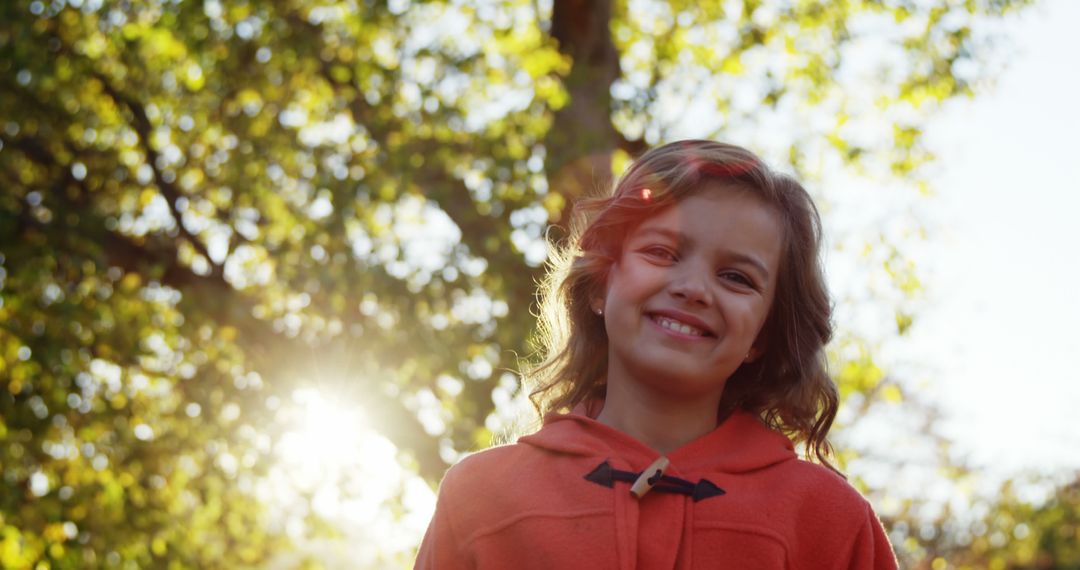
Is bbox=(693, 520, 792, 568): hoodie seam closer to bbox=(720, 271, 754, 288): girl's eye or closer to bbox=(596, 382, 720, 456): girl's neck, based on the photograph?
bbox=(596, 382, 720, 456): girl's neck

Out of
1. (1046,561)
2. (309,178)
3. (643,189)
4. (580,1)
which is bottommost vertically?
(1046,561)

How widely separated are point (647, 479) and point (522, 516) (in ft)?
0.86

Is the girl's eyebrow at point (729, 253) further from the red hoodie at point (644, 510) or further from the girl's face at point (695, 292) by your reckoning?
the red hoodie at point (644, 510)

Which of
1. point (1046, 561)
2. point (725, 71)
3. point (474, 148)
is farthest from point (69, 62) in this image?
point (1046, 561)

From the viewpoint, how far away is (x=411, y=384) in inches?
374

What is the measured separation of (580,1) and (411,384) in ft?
11.2

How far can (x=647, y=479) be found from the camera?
2.73m

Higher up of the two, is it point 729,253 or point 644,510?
point 729,253

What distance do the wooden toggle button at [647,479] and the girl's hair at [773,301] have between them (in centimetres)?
38

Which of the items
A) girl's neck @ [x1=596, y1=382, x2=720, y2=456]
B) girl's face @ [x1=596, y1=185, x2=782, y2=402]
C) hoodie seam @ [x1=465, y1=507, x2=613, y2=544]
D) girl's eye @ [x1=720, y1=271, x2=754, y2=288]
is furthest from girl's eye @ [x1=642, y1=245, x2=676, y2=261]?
hoodie seam @ [x1=465, y1=507, x2=613, y2=544]

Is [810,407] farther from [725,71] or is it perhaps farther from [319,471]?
[725,71]

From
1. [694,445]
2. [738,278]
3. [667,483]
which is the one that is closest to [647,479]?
[667,483]

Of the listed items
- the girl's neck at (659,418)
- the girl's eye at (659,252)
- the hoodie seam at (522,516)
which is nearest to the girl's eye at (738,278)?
the girl's eye at (659,252)

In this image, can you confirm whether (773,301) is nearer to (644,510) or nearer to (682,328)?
(682,328)
